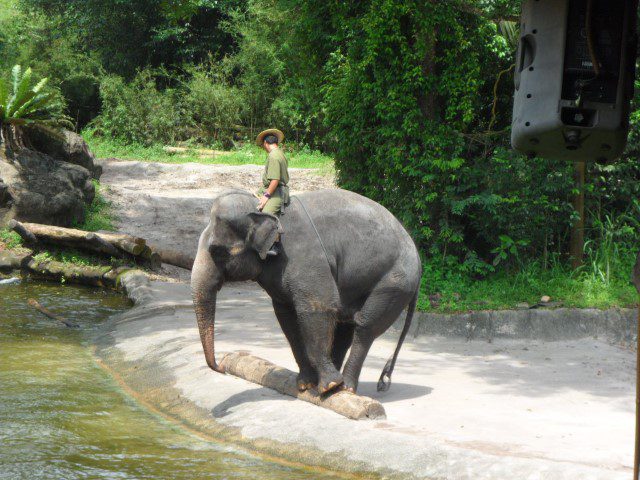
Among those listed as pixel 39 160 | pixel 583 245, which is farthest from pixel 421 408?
pixel 39 160

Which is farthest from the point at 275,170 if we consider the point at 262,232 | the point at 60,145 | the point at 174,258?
the point at 60,145

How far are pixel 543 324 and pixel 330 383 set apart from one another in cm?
424

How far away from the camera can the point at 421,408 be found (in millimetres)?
7000

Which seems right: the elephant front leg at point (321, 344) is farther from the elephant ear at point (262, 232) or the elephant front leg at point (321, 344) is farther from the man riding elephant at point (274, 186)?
the man riding elephant at point (274, 186)

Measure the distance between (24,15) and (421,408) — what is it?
34.4 metres

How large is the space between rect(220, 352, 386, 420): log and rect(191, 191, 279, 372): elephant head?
2.91 ft

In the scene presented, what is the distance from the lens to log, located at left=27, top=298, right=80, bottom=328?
11291 millimetres

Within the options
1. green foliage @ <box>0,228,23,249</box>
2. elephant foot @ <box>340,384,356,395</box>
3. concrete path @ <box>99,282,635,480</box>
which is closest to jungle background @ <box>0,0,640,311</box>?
concrete path @ <box>99,282,635,480</box>

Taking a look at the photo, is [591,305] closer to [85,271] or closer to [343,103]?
[343,103]

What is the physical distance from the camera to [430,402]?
7.24 m

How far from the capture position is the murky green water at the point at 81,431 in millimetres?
5996

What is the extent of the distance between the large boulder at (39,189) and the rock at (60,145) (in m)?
0.88

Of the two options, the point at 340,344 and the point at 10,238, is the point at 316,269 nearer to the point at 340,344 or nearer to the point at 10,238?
the point at 340,344

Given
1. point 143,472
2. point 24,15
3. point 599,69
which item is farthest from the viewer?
point 24,15
